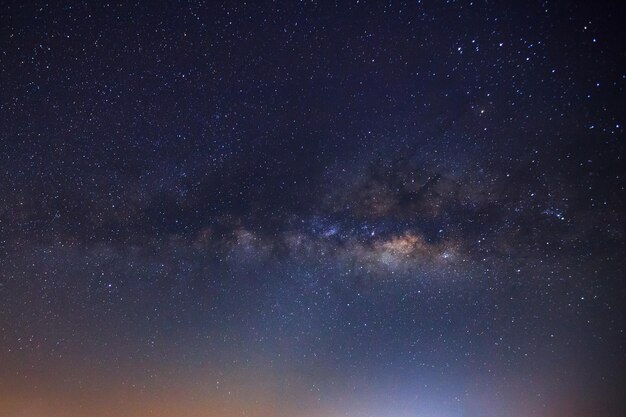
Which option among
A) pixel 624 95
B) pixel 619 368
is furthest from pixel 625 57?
pixel 619 368

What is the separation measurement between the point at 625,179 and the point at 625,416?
15454 mm

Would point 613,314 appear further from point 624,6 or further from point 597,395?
point 624,6

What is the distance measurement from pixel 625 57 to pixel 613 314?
1108 centimetres

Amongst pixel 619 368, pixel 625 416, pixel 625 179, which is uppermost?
pixel 625 179

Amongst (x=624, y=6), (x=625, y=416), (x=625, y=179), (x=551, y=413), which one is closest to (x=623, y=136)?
(x=625, y=179)

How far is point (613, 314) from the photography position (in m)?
12.4

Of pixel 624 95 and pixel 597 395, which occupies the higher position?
pixel 624 95

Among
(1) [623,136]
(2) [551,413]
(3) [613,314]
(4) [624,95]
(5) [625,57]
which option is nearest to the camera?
(5) [625,57]

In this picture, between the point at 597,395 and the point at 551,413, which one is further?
the point at 597,395

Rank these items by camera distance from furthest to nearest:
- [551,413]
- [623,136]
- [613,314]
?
[551,413] → [613,314] → [623,136]

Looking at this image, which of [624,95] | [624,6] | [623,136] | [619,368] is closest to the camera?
[624,6]

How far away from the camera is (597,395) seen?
1598 centimetres

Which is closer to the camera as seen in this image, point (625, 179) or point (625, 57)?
point (625, 57)

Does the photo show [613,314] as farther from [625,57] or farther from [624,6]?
[624,6]
